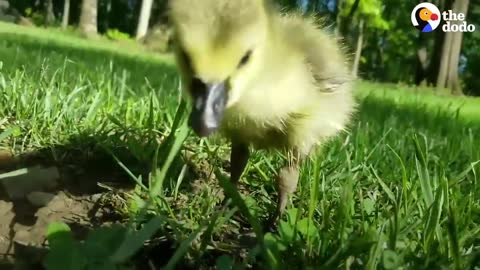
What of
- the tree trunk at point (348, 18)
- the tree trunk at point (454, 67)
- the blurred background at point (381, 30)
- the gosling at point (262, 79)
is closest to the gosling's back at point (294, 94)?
the gosling at point (262, 79)

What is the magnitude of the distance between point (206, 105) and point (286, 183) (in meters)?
0.42

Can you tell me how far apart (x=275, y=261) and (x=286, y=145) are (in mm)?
534

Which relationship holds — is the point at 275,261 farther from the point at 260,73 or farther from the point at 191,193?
the point at 191,193

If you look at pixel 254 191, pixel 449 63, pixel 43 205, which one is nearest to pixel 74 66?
pixel 254 191

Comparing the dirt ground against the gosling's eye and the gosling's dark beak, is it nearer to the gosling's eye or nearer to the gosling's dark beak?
the gosling's dark beak

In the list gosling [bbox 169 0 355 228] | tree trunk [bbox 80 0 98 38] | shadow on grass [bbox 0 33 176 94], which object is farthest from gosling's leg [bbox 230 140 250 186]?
tree trunk [bbox 80 0 98 38]

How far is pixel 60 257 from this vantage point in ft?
3.02

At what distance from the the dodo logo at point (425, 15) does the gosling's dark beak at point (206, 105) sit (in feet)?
20.0

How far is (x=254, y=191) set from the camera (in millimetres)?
1652

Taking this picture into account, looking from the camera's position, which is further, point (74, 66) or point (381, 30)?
point (381, 30)

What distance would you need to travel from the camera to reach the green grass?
1020mm

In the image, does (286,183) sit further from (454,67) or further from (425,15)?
(454,67)

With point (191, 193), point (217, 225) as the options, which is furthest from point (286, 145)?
point (217, 225)

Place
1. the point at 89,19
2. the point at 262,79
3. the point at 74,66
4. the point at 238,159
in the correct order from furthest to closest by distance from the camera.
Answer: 1. the point at 89,19
2. the point at 74,66
3. the point at 238,159
4. the point at 262,79
